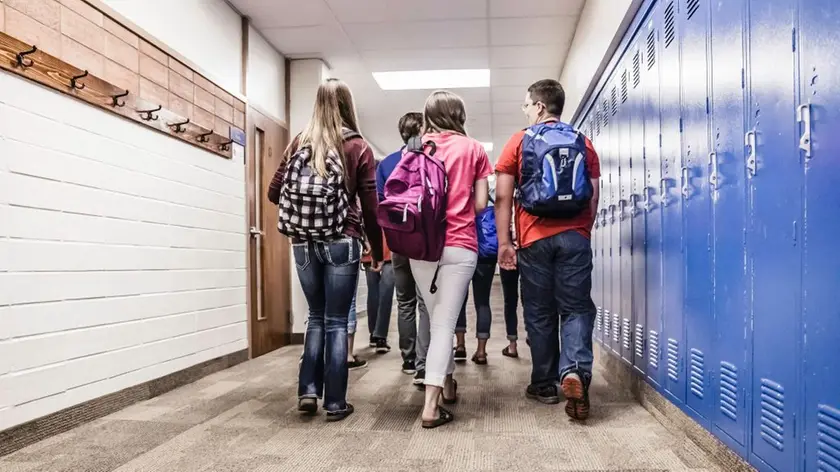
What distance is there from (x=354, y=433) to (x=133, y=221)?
4.96ft

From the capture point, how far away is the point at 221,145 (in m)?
3.99

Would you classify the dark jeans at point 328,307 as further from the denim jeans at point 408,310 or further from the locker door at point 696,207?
the locker door at point 696,207

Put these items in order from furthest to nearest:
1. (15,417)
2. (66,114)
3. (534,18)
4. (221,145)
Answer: (534,18), (221,145), (66,114), (15,417)

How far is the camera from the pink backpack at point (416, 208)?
2305 mm

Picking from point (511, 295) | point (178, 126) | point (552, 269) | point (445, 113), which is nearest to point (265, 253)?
point (178, 126)

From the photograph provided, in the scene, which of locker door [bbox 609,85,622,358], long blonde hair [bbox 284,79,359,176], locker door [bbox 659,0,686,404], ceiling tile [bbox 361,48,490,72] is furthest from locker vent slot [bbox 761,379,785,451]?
ceiling tile [bbox 361,48,490,72]

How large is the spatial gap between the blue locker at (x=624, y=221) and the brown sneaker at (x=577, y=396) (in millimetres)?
698

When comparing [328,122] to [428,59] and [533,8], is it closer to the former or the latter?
[533,8]

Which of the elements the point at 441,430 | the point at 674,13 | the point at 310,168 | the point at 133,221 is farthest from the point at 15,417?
the point at 674,13

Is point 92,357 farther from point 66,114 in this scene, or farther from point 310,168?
point 310,168

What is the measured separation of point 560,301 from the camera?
2.69m

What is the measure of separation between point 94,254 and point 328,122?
45.5 inches

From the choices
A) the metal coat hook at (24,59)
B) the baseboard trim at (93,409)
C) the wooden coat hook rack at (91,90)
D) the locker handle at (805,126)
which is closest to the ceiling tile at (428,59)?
the wooden coat hook rack at (91,90)

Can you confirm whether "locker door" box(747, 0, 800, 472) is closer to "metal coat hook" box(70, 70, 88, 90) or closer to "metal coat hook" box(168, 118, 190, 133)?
"metal coat hook" box(70, 70, 88, 90)
